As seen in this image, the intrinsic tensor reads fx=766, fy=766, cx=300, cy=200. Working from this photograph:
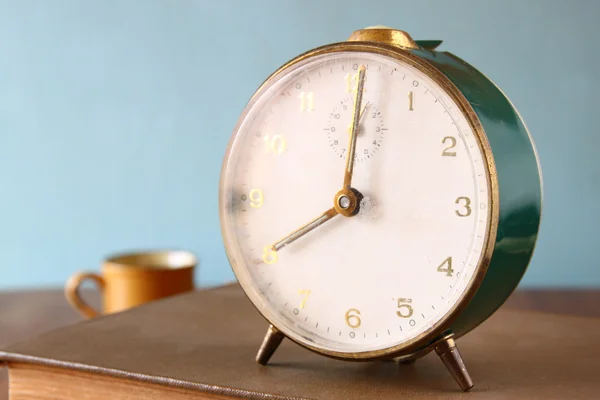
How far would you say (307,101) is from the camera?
71cm

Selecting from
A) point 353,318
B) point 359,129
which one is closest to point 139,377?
point 353,318

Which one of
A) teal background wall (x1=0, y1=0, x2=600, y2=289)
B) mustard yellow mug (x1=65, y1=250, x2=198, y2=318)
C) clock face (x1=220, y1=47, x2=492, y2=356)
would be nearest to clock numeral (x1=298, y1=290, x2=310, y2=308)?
clock face (x1=220, y1=47, x2=492, y2=356)

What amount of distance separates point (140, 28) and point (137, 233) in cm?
53

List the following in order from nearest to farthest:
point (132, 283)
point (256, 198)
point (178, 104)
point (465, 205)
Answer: point (465, 205)
point (256, 198)
point (132, 283)
point (178, 104)

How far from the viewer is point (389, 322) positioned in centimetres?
68

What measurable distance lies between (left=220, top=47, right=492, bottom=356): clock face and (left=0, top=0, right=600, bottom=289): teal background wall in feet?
3.91

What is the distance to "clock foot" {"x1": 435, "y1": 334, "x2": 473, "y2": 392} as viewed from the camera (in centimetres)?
67

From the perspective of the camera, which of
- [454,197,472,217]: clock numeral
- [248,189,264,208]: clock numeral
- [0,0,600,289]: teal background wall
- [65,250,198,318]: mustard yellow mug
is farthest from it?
[0,0,600,289]: teal background wall

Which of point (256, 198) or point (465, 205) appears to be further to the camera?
point (256, 198)

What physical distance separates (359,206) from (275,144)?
11 centimetres

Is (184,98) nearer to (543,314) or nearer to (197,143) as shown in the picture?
(197,143)

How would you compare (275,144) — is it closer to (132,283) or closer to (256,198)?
(256,198)

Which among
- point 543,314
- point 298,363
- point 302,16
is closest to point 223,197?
point 298,363

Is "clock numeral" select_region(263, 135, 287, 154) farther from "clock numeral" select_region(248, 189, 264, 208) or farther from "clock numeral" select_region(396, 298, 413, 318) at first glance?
"clock numeral" select_region(396, 298, 413, 318)
